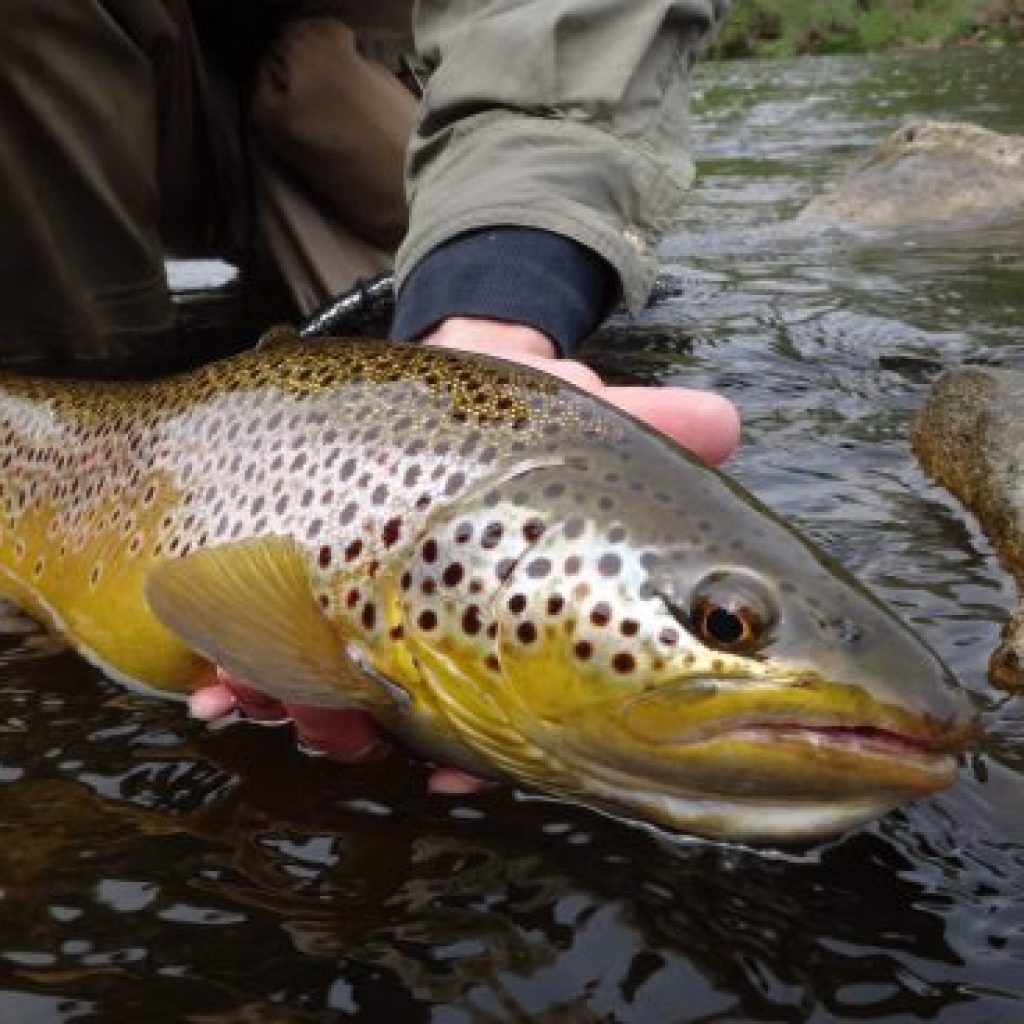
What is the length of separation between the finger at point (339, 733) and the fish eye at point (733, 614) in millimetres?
526

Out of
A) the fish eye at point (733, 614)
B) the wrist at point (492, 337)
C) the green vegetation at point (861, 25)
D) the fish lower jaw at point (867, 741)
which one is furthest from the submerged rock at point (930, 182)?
the green vegetation at point (861, 25)

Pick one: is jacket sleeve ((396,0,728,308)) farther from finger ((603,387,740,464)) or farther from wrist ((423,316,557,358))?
finger ((603,387,740,464))

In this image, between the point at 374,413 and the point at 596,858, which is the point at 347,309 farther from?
the point at 596,858

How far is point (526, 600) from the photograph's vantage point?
5.51 ft

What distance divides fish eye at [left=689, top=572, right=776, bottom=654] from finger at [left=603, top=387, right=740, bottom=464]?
373 millimetres

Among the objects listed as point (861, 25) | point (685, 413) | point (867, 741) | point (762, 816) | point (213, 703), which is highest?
point (685, 413)

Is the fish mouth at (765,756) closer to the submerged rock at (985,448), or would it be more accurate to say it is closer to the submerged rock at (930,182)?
the submerged rock at (985,448)

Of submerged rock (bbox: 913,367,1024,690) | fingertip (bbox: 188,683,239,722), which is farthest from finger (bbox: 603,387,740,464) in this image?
fingertip (bbox: 188,683,239,722)

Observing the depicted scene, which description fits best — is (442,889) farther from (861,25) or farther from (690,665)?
(861,25)

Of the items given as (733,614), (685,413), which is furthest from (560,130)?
(733,614)

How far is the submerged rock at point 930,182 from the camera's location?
255 inches

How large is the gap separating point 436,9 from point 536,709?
1.66 meters

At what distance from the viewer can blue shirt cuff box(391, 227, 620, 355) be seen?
7.28 ft

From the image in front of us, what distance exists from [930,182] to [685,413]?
210 inches
